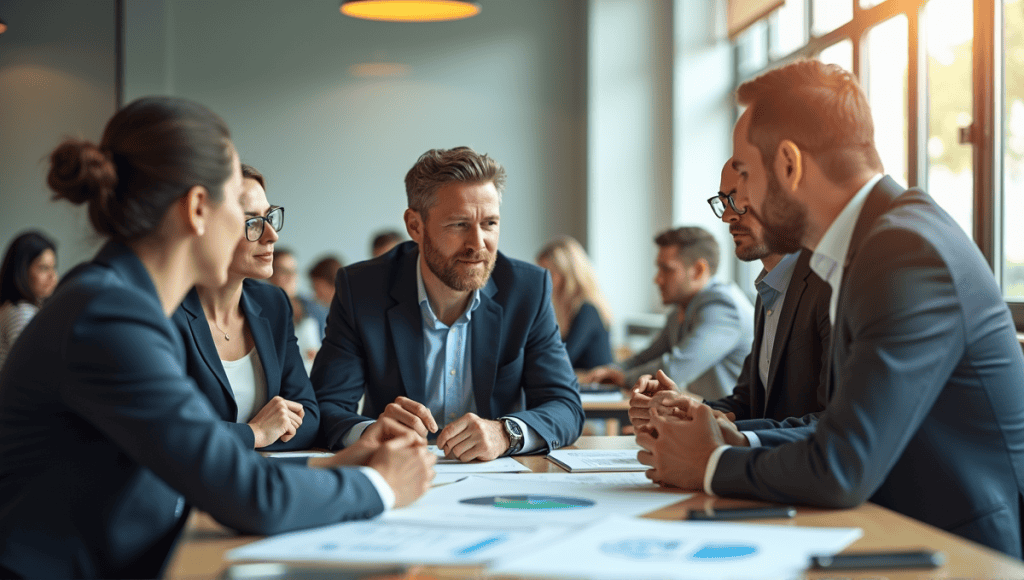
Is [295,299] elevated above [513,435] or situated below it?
above

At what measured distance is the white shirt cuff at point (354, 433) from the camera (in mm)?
2213

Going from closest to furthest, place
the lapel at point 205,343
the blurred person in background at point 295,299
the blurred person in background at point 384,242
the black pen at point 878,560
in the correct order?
the black pen at point 878,560 → the lapel at point 205,343 → the blurred person in background at point 295,299 → the blurred person in background at point 384,242

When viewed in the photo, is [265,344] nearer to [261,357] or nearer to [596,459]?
[261,357]

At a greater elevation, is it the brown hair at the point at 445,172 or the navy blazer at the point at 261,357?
the brown hair at the point at 445,172

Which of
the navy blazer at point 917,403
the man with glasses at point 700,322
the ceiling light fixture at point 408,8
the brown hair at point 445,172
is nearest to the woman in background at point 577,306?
the man with glasses at point 700,322

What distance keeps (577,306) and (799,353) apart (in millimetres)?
3419

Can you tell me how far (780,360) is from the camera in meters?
2.18

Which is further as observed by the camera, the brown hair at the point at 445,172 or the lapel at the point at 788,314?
the brown hair at the point at 445,172

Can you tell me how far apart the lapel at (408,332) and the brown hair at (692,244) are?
2550 mm

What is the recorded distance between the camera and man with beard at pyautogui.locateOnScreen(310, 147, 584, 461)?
8.30ft

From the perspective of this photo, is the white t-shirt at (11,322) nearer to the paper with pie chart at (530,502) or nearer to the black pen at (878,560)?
the paper with pie chart at (530,502)

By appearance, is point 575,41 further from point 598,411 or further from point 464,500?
point 464,500

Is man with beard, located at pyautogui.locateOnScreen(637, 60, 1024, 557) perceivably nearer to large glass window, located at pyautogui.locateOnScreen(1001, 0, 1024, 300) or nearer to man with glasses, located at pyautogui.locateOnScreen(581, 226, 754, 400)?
large glass window, located at pyautogui.locateOnScreen(1001, 0, 1024, 300)

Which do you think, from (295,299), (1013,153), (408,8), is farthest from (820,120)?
(295,299)
